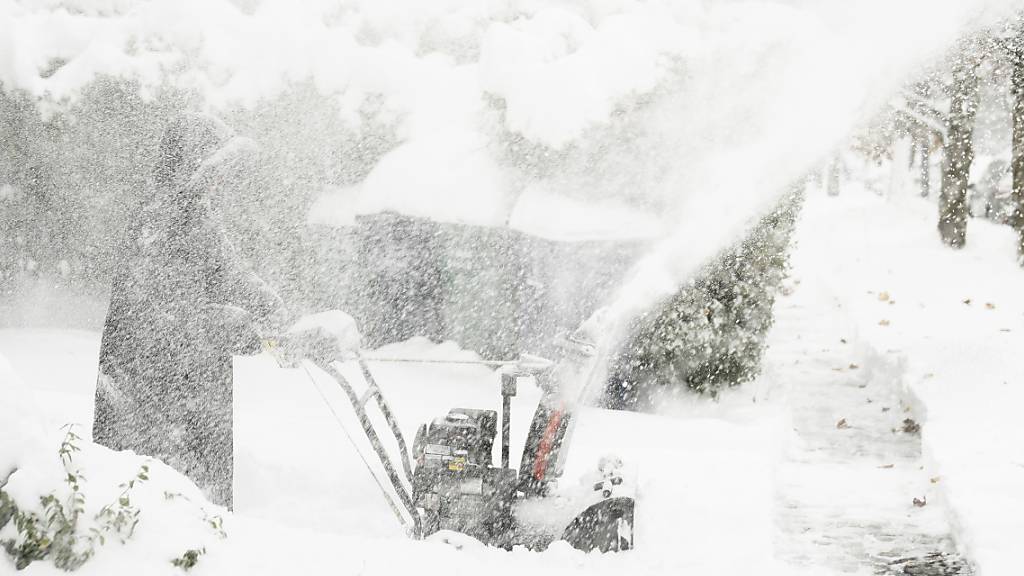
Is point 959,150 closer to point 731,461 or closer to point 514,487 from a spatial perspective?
point 731,461

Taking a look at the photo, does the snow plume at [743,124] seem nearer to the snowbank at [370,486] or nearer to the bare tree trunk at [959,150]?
the snowbank at [370,486]

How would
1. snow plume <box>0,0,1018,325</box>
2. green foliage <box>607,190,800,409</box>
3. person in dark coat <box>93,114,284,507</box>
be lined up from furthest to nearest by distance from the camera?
snow plume <box>0,0,1018,325</box> → green foliage <box>607,190,800,409</box> → person in dark coat <box>93,114,284,507</box>

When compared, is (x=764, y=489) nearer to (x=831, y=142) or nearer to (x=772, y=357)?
(x=831, y=142)

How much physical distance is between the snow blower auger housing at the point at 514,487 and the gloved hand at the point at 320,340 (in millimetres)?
324

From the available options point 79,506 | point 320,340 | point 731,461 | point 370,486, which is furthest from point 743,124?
point 79,506

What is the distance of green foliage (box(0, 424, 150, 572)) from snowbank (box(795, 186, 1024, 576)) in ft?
12.2

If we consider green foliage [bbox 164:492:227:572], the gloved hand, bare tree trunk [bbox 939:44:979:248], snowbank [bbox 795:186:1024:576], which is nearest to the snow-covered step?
snowbank [bbox 795:186:1024:576]

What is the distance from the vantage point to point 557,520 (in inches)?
159

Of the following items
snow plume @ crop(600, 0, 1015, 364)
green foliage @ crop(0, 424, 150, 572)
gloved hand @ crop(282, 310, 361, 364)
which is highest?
snow plume @ crop(600, 0, 1015, 364)

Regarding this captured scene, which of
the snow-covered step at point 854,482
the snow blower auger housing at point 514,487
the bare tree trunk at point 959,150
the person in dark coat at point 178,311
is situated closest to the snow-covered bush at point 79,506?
the person in dark coat at point 178,311

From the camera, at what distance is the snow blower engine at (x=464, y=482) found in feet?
13.2

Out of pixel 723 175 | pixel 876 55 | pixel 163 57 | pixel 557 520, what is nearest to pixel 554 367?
pixel 557 520

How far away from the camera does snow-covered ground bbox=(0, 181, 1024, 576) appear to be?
2.90 meters

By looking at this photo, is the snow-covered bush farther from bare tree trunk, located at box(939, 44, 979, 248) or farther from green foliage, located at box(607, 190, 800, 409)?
bare tree trunk, located at box(939, 44, 979, 248)
